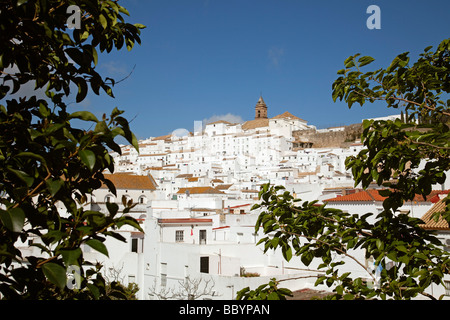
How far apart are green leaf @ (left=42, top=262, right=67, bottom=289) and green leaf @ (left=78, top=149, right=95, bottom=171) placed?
467mm

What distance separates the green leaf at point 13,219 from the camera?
161 cm

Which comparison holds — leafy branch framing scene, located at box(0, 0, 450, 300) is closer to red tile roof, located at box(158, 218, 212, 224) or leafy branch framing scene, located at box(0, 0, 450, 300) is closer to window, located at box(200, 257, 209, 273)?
window, located at box(200, 257, 209, 273)

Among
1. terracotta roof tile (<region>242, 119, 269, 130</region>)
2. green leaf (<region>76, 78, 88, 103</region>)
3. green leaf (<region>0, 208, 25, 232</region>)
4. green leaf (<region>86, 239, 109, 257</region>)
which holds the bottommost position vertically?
green leaf (<region>86, 239, 109, 257</region>)

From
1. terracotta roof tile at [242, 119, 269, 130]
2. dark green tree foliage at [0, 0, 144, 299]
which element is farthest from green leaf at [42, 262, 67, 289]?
terracotta roof tile at [242, 119, 269, 130]

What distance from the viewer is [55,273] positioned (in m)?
1.72

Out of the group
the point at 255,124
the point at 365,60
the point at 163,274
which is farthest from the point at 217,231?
the point at 255,124

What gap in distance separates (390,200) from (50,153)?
111 inches

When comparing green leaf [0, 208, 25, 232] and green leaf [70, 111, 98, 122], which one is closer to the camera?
green leaf [0, 208, 25, 232]

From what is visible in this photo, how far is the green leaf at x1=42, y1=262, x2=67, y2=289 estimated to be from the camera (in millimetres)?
1682

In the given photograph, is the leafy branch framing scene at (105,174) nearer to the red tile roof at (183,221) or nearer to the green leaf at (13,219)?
the green leaf at (13,219)

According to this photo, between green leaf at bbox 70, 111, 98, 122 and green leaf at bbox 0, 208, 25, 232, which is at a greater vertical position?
green leaf at bbox 70, 111, 98, 122

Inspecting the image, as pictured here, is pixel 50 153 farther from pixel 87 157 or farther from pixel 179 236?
pixel 179 236

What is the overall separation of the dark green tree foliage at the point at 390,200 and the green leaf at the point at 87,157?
1905 mm
